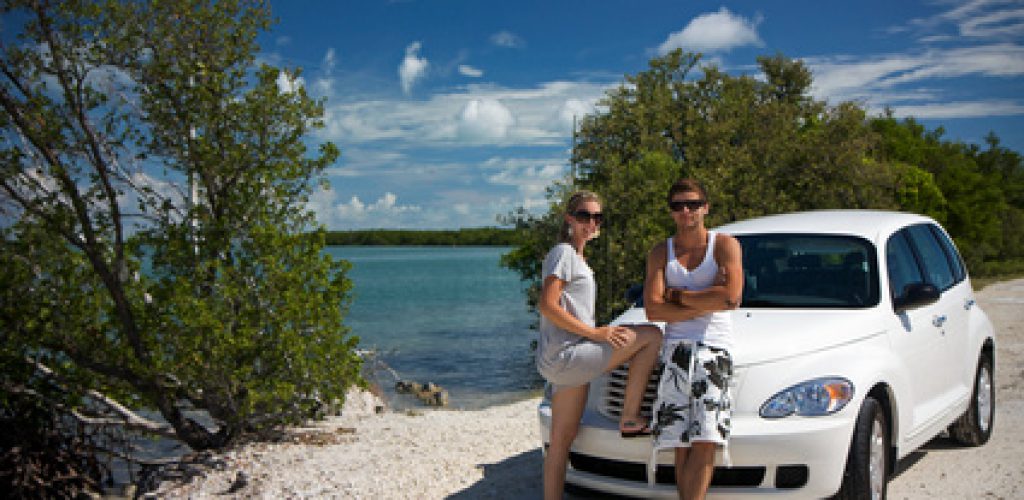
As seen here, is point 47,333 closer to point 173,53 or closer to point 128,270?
point 128,270

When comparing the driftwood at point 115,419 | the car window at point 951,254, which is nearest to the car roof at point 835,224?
the car window at point 951,254

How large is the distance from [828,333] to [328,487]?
13.1 ft

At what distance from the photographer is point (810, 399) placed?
444cm

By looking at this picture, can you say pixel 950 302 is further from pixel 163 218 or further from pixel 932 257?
pixel 163 218

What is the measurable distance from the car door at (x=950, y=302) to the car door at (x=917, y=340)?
0.12 meters

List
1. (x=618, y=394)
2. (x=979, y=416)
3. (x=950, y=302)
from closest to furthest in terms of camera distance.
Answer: (x=618, y=394) < (x=950, y=302) < (x=979, y=416)

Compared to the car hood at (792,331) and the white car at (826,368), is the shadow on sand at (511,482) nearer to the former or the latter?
the white car at (826,368)

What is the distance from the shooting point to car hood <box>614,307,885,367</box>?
4.59 m

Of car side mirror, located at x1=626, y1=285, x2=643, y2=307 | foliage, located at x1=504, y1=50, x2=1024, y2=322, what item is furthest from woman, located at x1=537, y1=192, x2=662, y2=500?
foliage, located at x1=504, y1=50, x2=1024, y2=322

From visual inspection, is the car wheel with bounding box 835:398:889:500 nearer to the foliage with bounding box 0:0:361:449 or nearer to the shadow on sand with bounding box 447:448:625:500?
the shadow on sand with bounding box 447:448:625:500

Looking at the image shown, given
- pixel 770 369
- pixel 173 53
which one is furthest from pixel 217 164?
pixel 770 369

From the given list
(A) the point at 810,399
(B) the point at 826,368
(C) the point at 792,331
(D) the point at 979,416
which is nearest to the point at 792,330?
(C) the point at 792,331

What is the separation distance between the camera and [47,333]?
844 centimetres

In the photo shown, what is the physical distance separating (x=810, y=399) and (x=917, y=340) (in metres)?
1.56
